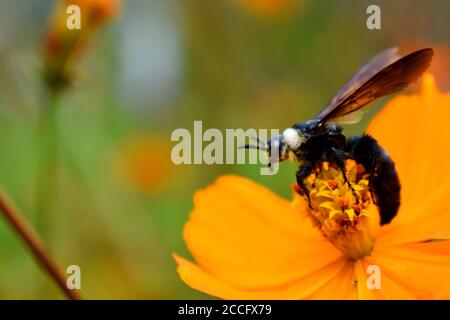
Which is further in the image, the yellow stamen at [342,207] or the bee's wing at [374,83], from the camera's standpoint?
the yellow stamen at [342,207]

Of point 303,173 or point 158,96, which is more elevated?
point 158,96

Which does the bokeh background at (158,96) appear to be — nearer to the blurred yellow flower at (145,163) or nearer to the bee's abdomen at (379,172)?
the blurred yellow flower at (145,163)

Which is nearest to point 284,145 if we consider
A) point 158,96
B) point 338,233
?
point 338,233

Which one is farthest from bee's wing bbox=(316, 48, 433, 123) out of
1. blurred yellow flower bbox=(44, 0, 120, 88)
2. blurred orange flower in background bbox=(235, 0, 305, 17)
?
blurred orange flower in background bbox=(235, 0, 305, 17)

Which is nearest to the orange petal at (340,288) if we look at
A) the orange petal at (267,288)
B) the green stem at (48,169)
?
the orange petal at (267,288)

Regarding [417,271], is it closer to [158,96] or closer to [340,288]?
[340,288]
